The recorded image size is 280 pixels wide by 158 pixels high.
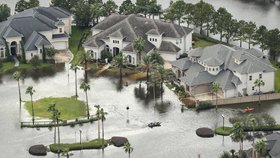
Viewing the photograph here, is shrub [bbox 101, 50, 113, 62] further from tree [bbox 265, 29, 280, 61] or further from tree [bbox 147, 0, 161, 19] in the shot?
tree [bbox 265, 29, 280, 61]

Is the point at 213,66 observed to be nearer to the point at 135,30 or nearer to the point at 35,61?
the point at 135,30

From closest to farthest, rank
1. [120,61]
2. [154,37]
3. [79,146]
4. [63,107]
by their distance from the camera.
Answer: [79,146] → [63,107] → [120,61] → [154,37]

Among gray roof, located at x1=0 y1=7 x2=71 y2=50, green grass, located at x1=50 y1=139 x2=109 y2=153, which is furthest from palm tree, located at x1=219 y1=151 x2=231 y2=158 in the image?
gray roof, located at x1=0 y1=7 x2=71 y2=50

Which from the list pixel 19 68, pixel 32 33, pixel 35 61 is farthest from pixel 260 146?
pixel 32 33

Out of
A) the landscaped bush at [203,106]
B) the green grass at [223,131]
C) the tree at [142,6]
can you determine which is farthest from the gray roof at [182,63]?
the tree at [142,6]

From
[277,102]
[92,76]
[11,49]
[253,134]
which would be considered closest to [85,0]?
[11,49]

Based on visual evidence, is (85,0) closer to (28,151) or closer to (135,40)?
(135,40)

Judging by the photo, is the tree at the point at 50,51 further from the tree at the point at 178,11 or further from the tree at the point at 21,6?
the tree at the point at 178,11
